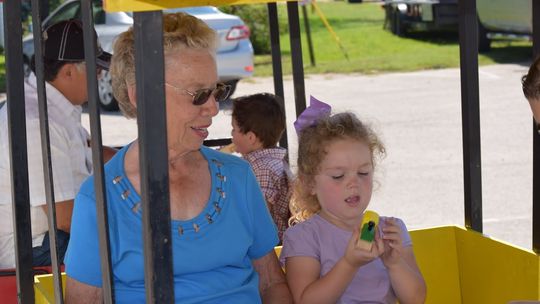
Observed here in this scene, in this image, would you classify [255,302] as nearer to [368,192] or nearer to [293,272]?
[293,272]

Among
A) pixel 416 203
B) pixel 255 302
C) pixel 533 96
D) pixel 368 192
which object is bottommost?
pixel 416 203

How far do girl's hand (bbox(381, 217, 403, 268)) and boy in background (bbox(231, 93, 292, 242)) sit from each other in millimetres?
1377

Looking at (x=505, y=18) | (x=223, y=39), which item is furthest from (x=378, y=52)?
(x=223, y=39)

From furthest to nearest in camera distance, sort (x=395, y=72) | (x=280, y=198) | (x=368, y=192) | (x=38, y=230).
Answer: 1. (x=395, y=72)
2. (x=280, y=198)
3. (x=38, y=230)
4. (x=368, y=192)

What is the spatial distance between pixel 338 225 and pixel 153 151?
1.19 meters

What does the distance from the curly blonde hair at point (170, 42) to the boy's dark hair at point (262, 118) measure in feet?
5.99

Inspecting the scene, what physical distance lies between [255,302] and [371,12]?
2157 centimetres

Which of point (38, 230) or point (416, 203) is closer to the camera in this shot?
point (38, 230)

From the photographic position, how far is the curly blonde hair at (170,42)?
2721 millimetres

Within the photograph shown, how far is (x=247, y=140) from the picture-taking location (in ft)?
15.3

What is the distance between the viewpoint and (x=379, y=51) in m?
17.2

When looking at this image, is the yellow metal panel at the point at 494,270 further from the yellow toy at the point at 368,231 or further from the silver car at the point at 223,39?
the silver car at the point at 223,39

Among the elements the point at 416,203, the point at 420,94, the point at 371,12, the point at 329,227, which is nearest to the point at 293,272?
the point at 329,227

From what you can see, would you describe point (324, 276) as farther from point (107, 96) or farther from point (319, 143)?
point (107, 96)
